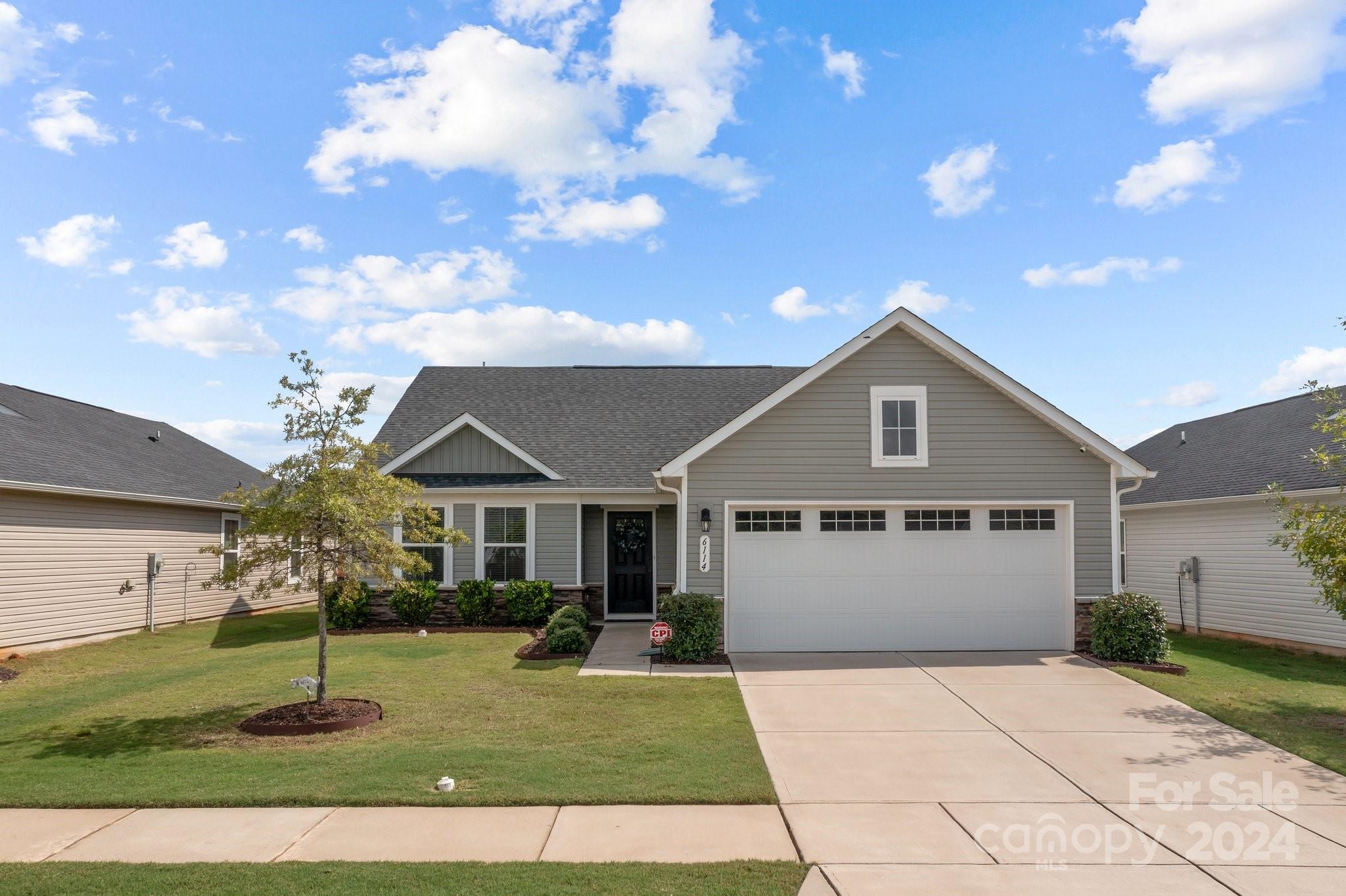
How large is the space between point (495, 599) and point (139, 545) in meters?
7.40

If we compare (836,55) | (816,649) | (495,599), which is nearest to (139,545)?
(495,599)

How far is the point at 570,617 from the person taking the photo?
14461 mm

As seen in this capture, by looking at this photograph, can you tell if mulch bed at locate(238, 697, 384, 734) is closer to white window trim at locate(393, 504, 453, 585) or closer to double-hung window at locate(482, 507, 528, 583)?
white window trim at locate(393, 504, 453, 585)

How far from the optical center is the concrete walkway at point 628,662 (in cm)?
1215

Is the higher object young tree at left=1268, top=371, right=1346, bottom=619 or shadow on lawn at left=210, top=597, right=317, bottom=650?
young tree at left=1268, top=371, right=1346, bottom=619

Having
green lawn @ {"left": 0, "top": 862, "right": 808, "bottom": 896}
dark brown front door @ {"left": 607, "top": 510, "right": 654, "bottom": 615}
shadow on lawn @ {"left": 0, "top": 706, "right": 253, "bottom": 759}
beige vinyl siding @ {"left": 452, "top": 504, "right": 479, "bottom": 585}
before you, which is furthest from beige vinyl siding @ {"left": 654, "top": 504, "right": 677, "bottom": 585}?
green lawn @ {"left": 0, "top": 862, "right": 808, "bottom": 896}

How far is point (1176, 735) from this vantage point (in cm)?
897

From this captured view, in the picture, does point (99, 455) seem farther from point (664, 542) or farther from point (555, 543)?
point (664, 542)

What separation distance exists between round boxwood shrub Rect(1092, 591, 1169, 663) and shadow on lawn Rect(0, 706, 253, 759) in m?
12.0

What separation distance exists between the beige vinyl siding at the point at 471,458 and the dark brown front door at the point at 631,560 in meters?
2.31

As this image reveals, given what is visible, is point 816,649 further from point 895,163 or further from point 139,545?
point 139,545

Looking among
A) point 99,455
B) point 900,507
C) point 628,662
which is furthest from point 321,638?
point 99,455

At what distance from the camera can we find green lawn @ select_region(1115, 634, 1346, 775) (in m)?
8.93

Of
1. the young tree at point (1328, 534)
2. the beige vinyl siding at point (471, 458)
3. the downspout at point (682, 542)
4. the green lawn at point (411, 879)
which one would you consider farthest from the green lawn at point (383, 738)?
the young tree at point (1328, 534)
